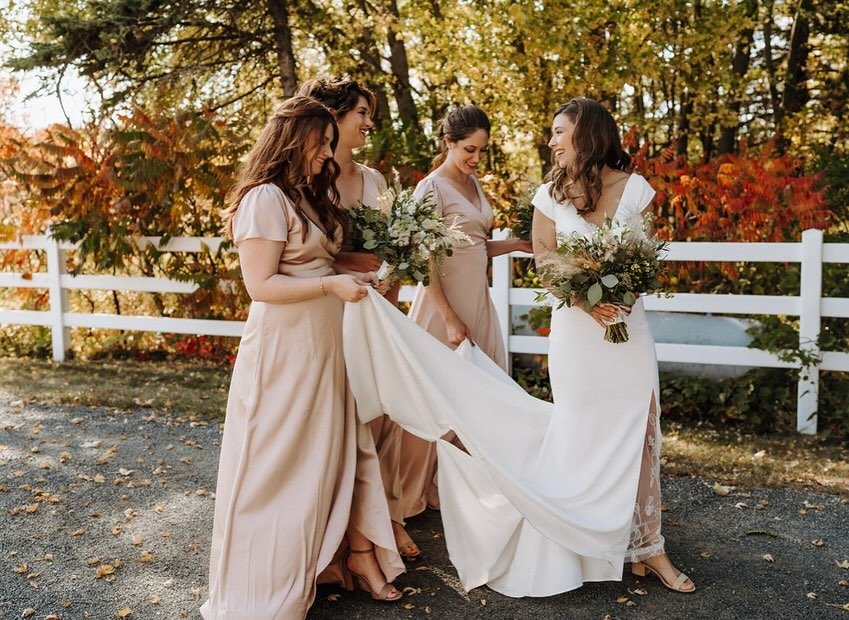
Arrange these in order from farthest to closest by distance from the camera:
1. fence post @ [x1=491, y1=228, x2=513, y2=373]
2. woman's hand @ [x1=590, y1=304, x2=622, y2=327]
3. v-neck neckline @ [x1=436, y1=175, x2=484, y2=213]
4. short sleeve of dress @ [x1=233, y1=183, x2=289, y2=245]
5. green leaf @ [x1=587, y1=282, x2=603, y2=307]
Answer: fence post @ [x1=491, y1=228, x2=513, y2=373]
v-neck neckline @ [x1=436, y1=175, x2=484, y2=213]
woman's hand @ [x1=590, y1=304, x2=622, y2=327]
green leaf @ [x1=587, y1=282, x2=603, y2=307]
short sleeve of dress @ [x1=233, y1=183, x2=289, y2=245]

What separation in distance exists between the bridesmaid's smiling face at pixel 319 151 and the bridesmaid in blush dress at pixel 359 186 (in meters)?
0.43

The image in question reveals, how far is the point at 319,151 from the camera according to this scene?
12.9 feet

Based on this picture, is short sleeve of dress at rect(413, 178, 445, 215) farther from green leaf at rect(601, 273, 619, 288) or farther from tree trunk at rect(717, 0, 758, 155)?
tree trunk at rect(717, 0, 758, 155)

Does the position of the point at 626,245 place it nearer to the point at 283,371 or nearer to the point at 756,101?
the point at 283,371

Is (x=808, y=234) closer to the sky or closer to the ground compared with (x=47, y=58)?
closer to the ground

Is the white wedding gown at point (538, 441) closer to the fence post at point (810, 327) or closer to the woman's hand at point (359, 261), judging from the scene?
the woman's hand at point (359, 261)

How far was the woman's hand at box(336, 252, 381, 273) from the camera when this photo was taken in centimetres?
436

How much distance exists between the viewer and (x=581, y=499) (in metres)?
4.14

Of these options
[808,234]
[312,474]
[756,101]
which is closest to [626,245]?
[312,474]

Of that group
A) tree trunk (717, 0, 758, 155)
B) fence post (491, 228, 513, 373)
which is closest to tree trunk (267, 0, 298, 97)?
fence post (491, 228, 513, 373)

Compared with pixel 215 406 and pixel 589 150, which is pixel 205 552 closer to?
pixel 589 150

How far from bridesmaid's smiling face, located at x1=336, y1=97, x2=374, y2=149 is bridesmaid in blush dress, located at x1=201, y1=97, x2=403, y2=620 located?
0.50 meters

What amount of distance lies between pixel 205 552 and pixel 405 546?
112cm

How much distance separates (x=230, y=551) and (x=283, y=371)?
839 mm
